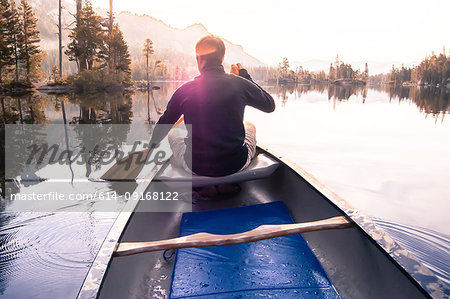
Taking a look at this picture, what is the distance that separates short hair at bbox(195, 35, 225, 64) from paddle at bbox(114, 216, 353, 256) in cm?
189

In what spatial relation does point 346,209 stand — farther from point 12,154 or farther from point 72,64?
point 72,64

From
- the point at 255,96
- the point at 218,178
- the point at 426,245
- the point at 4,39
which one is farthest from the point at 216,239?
the point at 4,39

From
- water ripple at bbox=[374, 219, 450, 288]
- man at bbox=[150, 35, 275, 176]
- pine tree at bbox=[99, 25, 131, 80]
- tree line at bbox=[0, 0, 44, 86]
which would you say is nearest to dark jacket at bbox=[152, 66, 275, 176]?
man at bbox=[150, 35, 275, 176]

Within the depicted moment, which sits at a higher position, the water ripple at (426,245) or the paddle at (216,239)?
the paddle at (216,239)

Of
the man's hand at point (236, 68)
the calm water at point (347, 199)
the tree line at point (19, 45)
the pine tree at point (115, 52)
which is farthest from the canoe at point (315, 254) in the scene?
the pine tree at point (115, 52)

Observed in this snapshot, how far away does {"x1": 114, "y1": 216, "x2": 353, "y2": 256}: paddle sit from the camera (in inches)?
76.7

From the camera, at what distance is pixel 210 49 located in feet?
10.5

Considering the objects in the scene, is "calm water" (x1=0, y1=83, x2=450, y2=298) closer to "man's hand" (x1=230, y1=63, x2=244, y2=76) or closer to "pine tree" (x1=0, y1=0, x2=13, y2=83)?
"man's hand" (x1=230, y1=63, x2=244, y2=76)

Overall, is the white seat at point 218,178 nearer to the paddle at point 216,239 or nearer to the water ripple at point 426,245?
the paddle at point 216,239

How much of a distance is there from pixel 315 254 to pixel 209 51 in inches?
92.1

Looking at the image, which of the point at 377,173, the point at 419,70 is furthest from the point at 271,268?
the point at 419,70

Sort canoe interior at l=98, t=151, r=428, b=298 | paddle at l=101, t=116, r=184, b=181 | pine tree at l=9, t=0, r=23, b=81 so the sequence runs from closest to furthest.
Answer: canoe interior at l=98, t=151, r=428, b=298, paddle at l=101, t=116, r=184, b=181, pine tree at l=9, t=0, r=23, b=81

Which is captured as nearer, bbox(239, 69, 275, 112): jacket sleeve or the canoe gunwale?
the canoe gunwale

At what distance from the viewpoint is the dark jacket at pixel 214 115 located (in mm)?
3131
